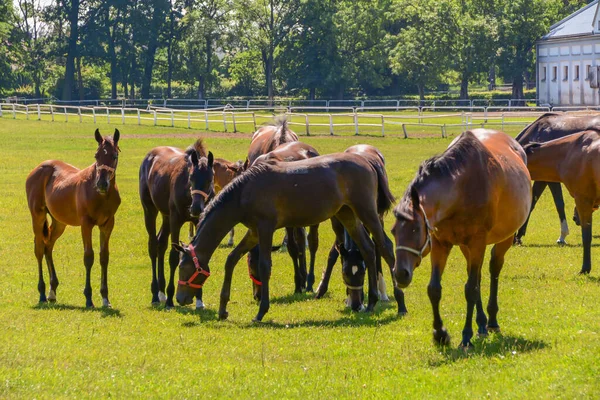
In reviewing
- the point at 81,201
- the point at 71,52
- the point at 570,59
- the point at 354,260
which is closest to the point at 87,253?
the point at 81,201

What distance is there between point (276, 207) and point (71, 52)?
76.3 metres

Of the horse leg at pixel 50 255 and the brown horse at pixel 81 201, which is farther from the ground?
the brown horse at pixel 81 201

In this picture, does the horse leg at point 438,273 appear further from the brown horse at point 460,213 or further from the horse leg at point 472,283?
the horse leg at point 472,283

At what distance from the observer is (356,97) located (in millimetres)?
79312

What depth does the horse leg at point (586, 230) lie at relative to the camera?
39.2 feet

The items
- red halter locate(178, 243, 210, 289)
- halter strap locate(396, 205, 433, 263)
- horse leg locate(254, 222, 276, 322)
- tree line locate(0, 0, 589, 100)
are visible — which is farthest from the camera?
tree line locate(0, 0, 589, 100)

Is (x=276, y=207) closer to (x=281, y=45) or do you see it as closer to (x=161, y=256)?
(x=161, y=256)

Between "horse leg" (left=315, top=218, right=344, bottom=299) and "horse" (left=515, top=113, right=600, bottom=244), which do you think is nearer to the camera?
"horse leg" (left=315, top=218, right=344, bottom=299)

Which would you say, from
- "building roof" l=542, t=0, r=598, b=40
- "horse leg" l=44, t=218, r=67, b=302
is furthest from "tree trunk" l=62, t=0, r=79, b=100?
"horse leg" l=44, t=218, r=67, b=302

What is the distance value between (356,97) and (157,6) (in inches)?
804

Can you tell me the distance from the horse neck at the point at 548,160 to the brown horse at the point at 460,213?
4.54 metres

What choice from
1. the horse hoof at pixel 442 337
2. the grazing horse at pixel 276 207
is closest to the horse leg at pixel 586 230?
the grazing horse at pixel 276 207

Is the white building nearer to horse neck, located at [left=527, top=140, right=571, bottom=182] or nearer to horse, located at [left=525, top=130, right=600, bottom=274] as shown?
horse neck, located at [left=527, top=140, right=571, bottom=182]

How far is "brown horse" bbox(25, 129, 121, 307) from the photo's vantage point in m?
10.8
